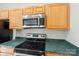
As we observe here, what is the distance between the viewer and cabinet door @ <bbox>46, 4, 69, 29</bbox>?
7.50ft

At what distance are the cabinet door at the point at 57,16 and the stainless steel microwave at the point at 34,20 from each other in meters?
0.10

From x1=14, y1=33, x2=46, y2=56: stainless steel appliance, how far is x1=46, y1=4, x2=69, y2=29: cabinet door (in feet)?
0.79

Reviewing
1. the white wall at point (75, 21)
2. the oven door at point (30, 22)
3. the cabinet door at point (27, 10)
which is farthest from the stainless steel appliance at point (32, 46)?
the white wall at point (75, 21)

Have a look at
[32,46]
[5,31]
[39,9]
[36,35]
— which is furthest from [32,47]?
[39,9]

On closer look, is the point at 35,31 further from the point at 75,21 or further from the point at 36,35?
the point at 75,21

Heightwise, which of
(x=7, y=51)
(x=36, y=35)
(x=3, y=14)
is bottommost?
(x=7, y=51)

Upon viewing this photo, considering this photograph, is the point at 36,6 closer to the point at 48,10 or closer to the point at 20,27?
the point at 48,10

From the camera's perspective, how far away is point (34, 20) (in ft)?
7.99

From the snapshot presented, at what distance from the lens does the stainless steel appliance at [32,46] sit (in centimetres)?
235

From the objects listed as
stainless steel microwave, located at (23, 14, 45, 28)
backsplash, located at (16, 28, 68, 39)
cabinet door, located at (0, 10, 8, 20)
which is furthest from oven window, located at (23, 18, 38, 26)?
cabinet door, located at (0, 10, 8, 20)

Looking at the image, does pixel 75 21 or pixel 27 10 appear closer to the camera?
pixel 75 21

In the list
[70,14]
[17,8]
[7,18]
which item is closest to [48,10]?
[70,14]

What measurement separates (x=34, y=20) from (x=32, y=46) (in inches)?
16.6

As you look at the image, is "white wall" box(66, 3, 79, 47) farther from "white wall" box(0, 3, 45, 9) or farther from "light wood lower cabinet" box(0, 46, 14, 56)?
"light wood lower cabinet" box(0, 46, 14, 56)
